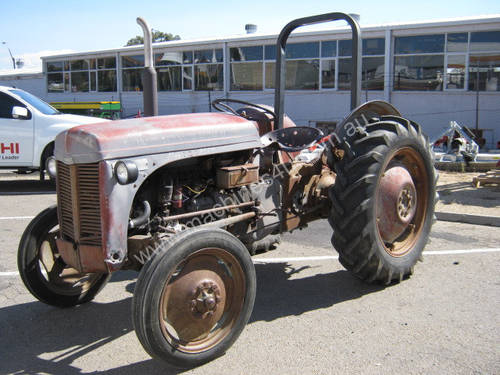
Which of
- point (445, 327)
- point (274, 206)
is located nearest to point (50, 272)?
point (274, 206)

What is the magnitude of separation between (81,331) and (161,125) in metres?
1.64

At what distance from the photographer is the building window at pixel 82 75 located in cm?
2628

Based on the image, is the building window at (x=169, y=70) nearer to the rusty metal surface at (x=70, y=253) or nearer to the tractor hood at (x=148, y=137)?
the tractor hood at (x=148, y=137)

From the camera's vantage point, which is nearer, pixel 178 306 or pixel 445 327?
pixel 178 306

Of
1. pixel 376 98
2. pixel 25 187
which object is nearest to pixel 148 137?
pixel 25 187

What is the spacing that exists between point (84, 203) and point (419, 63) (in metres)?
15.9

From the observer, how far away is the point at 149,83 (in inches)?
291

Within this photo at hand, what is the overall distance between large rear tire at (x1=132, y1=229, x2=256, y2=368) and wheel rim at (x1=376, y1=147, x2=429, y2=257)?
1.61 metres

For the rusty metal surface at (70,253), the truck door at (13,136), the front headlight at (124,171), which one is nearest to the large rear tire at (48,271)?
the rusty metal surface at (70,253)

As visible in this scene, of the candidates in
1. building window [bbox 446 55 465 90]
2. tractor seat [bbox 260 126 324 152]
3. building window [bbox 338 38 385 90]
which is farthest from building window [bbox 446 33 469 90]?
tractor seat [bbox 260 126 324 152]

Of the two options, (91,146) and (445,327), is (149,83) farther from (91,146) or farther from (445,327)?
(445,327)

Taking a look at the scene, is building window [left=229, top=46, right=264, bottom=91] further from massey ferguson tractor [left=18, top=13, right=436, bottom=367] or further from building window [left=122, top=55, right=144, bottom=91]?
massey ferguson tractor [left=18, top=13, right=436, bottom=367]

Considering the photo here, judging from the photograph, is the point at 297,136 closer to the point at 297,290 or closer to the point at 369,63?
the point at 297,290

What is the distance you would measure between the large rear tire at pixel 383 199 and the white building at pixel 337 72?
1201 centimetres
